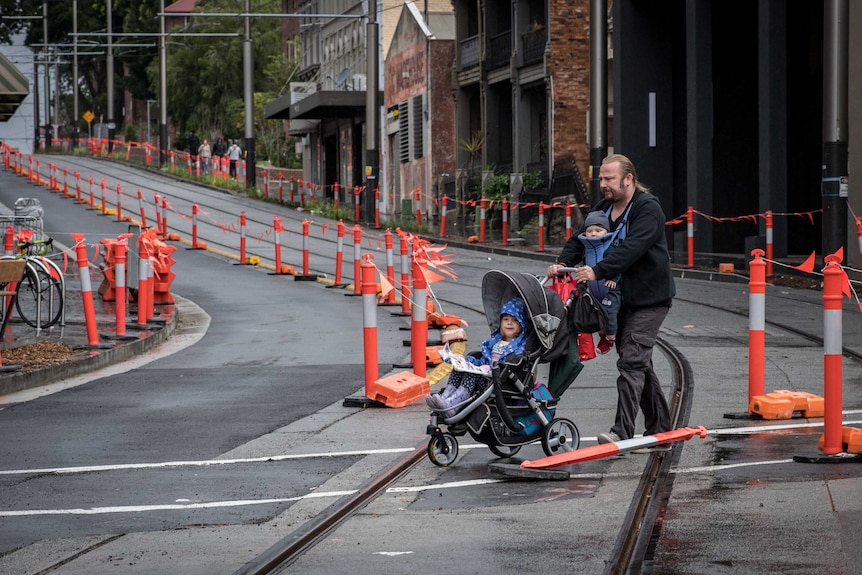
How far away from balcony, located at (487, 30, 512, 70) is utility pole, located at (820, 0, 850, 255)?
25403 millimetres

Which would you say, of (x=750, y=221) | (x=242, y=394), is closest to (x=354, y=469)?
(x=242, y=394)

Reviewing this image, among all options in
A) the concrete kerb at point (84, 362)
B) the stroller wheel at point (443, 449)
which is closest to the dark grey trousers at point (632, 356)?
the stroller wheel at point (443, 449)

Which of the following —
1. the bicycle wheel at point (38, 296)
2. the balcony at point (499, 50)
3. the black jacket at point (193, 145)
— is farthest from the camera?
the black jacket at point (193, 145)

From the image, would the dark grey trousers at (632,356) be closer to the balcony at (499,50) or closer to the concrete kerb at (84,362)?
the concrete kerb at (84,362)

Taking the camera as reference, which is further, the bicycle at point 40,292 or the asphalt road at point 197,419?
the bicycle at point 40,292

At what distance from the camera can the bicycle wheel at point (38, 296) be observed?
17.6m

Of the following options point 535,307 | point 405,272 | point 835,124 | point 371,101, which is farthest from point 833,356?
point 371,101

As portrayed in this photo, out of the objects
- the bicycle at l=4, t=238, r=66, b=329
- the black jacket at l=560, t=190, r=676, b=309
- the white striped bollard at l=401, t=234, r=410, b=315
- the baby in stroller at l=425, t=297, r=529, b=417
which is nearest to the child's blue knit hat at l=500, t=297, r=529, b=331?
the baby in stroller at l=425, t=297, r=529, b=417

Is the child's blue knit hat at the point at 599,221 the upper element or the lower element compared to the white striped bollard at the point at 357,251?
upper

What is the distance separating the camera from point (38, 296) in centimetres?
1753

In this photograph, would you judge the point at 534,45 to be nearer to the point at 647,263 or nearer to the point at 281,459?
the point at 647,263

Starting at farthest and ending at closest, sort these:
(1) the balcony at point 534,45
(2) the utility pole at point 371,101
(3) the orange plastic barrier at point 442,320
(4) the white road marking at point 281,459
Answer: (2) the utility pole at point 371,101 → (1) the balcony at point 534,45 → (3) the orange plastic barrier at point 442,320 → (4) the white road marking at point 281,459

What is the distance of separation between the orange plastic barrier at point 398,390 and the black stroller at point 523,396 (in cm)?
284

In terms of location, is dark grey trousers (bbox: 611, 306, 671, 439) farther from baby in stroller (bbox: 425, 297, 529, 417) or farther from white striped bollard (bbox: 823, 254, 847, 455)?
white striped bollard (bbox: 823, 254, 847, 455)
